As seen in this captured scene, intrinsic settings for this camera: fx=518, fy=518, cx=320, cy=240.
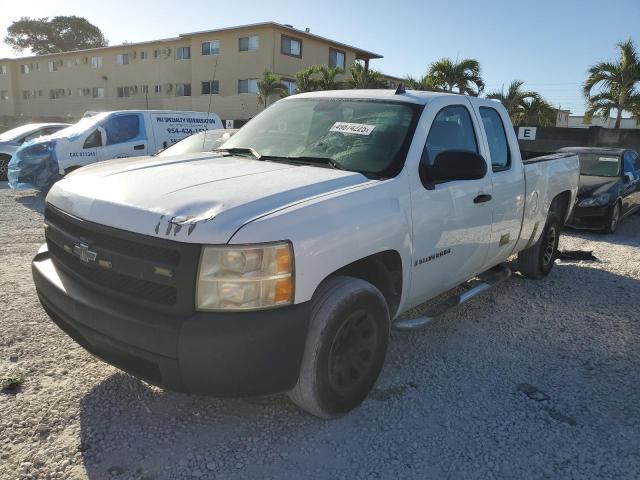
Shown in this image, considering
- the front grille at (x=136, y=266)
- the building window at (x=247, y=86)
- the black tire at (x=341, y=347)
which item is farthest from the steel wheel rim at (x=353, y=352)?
the building window at (x=247, y=86)

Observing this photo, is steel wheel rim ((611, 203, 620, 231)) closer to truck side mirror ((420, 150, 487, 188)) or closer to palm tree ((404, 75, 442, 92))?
truck side mirror ((420, 150, 487, 188))

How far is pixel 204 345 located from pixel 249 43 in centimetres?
3141

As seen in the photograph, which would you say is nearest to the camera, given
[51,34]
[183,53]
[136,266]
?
[136,266]

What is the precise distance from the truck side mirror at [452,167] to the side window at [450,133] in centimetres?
14

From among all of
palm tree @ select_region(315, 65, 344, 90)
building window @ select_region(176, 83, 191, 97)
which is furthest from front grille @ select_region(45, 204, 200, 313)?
building window @ select_region(176, 83, 191, 97)

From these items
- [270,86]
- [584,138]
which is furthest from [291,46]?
[584,138]

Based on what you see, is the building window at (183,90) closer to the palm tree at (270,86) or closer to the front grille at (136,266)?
the palm tree at (270,86)

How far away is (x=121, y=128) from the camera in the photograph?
1095 cm

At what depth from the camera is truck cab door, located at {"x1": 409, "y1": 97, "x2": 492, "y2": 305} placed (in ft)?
10.9

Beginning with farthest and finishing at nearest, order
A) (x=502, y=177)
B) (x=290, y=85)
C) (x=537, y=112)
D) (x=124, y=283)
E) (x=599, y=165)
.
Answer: (x=290, y=85) → (x=537, y=112) → (x=599, y=165) → (x=502, y=177) → (x=124, y=283)

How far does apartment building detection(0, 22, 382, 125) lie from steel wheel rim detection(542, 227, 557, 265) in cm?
2310

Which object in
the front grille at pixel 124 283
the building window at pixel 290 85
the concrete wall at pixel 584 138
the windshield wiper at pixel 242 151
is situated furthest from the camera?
the building window at pixel 290 85

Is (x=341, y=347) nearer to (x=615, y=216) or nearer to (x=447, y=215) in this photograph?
(x=447, y=215)

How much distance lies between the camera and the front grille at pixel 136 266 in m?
2.36
